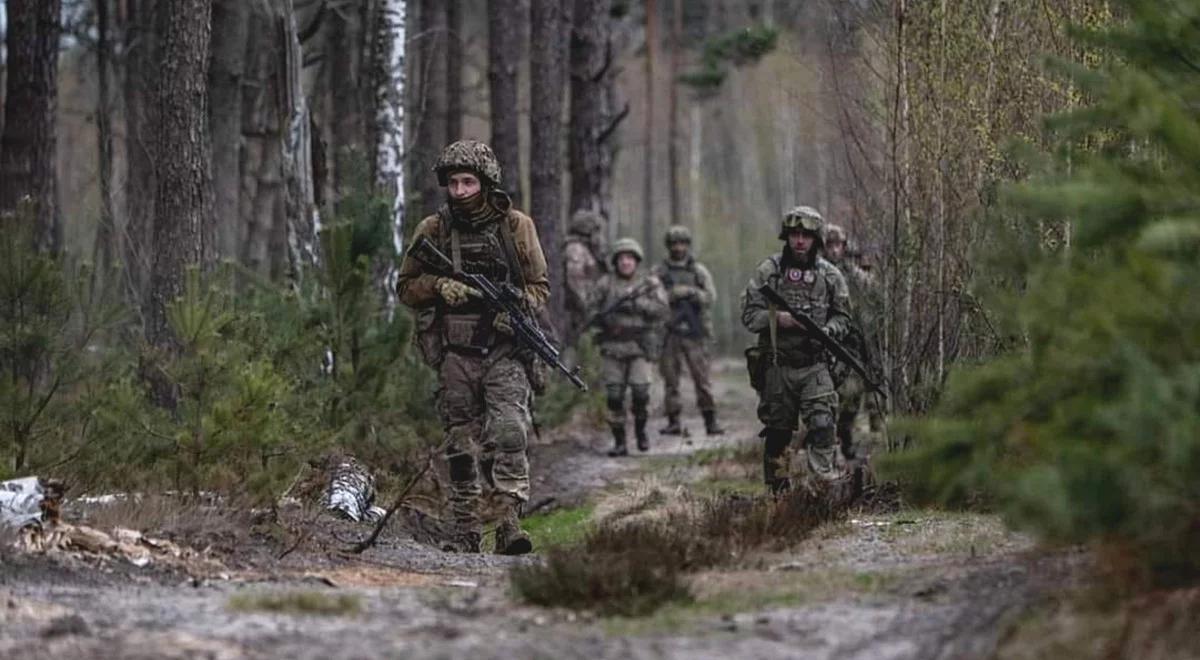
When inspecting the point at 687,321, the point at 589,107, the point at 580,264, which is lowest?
the point at 687,321

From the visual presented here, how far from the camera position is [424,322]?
10359 mm

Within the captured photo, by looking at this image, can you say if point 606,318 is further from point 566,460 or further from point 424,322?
point 424,322

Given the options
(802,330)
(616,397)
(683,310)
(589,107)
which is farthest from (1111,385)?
(589,107)

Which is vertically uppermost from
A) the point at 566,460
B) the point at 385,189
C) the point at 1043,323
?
the point at 385,189

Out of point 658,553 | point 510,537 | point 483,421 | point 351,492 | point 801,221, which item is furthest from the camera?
point 801,221

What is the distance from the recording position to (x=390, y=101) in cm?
1598

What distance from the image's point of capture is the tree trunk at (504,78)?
18609 mm

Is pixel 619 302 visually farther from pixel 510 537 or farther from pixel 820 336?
pixel 510 537

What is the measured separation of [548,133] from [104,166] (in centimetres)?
450

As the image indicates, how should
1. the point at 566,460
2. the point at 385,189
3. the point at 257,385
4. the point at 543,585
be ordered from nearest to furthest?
the point at 543,585 → the point at 257,385 → the point at 385,189 → the point at 566,460

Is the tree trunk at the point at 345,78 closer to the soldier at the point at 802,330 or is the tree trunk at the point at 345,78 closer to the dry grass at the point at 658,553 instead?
the soldier at the point at 802,330

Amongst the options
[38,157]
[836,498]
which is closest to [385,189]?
[38,157]

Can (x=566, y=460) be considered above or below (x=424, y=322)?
below

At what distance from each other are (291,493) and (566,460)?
6.94m
